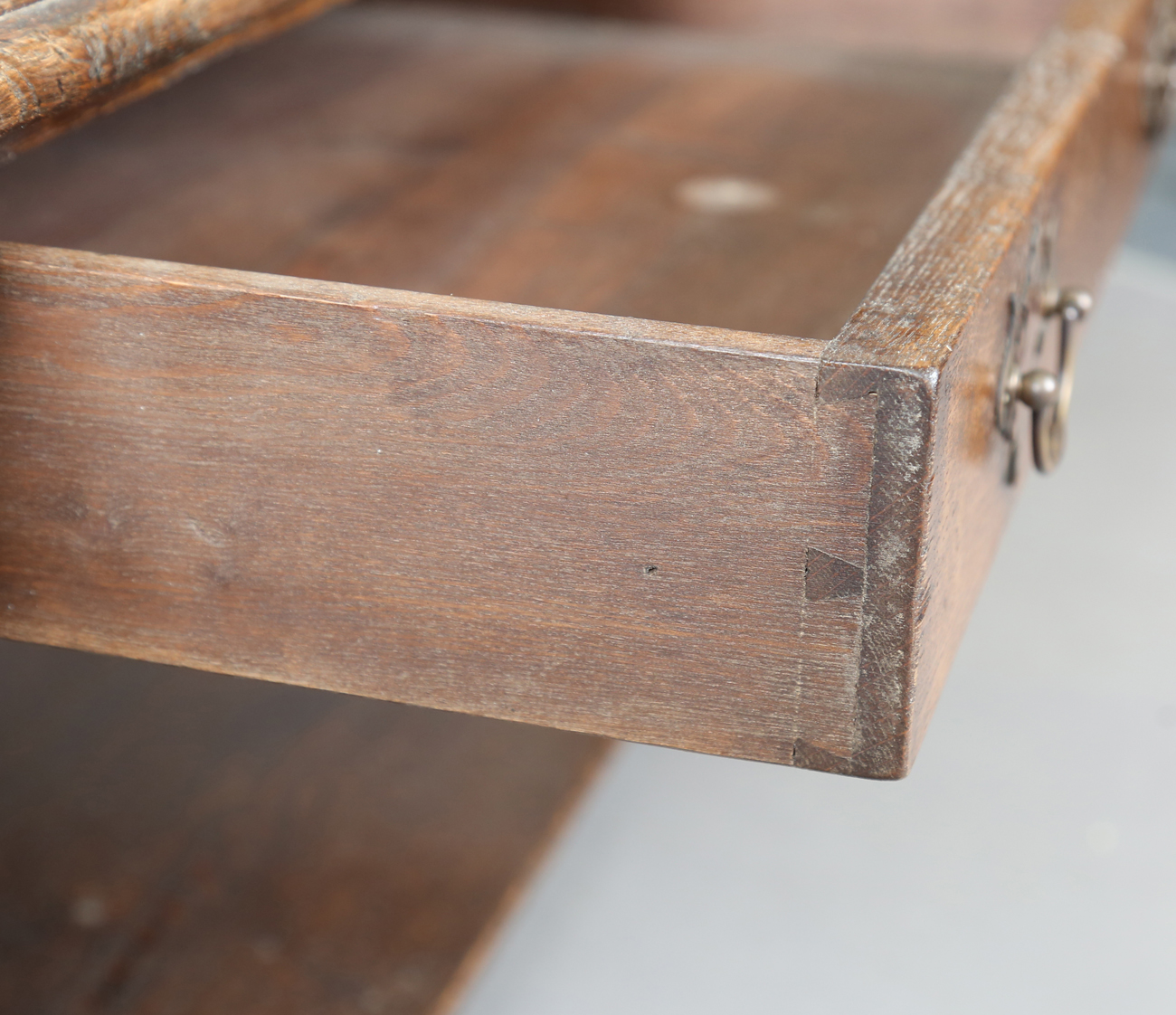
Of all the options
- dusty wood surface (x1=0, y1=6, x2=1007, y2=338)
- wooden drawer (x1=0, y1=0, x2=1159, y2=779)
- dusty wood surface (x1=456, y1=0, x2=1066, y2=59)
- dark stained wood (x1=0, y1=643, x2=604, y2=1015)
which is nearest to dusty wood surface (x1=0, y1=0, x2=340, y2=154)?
wooden drawer (x1=0, y1=0, x2=1159, y2=779)

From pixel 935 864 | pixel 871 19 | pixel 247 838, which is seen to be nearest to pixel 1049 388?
pixel 935 864

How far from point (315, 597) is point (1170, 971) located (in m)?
0.61

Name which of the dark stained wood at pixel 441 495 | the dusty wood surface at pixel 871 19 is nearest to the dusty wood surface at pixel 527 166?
the dusty wood surface at pixel 871 19

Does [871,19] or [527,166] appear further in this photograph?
[871,19]

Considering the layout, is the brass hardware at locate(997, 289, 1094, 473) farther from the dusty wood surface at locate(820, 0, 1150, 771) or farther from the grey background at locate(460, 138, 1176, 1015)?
the grey background at locate(460, 138, 1176, 1015)

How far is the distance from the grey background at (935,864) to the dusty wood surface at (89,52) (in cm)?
56

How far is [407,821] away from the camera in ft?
3.08

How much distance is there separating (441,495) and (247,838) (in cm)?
58

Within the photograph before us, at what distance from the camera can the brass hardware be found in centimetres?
47

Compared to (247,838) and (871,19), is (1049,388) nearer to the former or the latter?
(247,838)

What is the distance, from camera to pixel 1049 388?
467 mm

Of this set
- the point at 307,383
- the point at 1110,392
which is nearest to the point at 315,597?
the point at 307,383

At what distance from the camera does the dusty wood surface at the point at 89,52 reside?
0.43m

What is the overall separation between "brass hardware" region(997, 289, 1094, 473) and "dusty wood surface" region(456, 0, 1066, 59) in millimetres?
628
